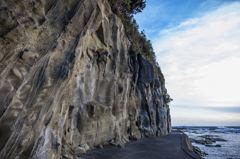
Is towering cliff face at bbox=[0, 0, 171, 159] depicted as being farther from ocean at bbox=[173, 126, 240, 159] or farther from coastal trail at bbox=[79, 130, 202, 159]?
ocean at bbox=[173, 126, 240, 159]

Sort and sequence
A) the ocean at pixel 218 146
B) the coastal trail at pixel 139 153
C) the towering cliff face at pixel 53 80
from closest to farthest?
1. the towering cliff face at pixel 53 80
2. the coastal trail at pixel 139 153
3. the ocean at pixel 218 146

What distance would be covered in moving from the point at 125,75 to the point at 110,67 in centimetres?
279

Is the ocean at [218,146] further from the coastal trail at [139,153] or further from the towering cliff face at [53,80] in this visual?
the towering cliff face at [53,80]

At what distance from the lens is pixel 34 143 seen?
16.6 feet

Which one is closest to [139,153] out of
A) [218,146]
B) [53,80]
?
[53,80]

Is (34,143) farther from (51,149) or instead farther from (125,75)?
(125,75)

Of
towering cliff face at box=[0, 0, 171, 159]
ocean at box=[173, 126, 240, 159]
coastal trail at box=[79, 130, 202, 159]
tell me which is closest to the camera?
towering cliff face at box=[0, 0, 171, 159]

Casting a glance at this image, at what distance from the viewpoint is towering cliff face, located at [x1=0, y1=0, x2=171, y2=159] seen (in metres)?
4.45

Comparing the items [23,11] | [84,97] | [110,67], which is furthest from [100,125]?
[23,11]

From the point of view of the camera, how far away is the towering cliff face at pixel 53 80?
4449 millimetres

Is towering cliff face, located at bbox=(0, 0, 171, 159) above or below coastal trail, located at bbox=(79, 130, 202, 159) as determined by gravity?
above

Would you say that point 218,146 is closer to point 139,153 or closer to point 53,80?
point 139,153

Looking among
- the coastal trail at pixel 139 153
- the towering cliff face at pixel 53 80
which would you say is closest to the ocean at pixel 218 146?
the coastal trail at pixel 139 153

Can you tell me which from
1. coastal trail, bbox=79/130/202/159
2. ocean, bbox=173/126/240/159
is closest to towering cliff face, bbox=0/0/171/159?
coastal trail, bbox=79/130/202/159
